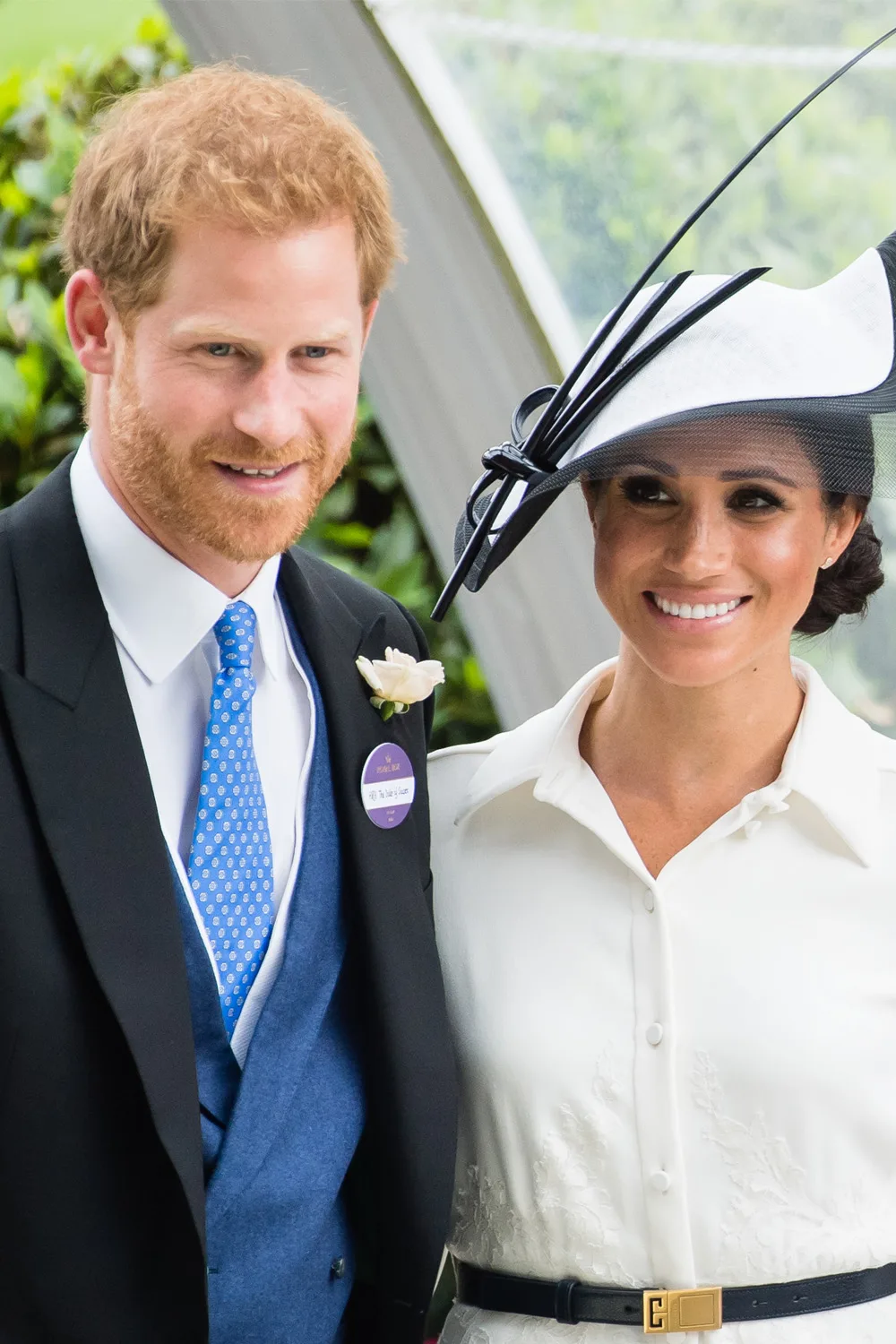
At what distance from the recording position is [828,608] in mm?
2121

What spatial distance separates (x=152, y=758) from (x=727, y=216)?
2086mm

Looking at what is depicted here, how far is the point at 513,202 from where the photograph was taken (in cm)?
348

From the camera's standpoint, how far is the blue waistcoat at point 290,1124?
164 centimetres

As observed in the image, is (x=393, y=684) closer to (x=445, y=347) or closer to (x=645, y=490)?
(x=645, y=490)

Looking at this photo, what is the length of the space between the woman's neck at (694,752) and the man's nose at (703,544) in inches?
7.5

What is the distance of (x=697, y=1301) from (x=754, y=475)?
3.08 feet

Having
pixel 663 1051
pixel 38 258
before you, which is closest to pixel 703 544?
pixel 663 1051

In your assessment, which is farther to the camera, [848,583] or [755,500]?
[848,583]

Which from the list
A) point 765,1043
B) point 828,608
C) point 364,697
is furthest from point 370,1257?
point 828,608

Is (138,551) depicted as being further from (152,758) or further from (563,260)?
(563,260)

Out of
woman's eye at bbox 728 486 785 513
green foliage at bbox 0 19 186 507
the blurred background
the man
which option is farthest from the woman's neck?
green foliage at bbox 0 19 186 507

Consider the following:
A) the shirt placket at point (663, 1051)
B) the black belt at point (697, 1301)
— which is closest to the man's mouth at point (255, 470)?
the shirt placket at point (663, 1051)

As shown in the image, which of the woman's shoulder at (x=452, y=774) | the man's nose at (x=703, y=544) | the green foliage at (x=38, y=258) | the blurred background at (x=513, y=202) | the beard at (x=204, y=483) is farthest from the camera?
the green foliage at (x=38, y=258)

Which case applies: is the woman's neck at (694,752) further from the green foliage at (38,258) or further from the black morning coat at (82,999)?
the green foliage at (38,258)
